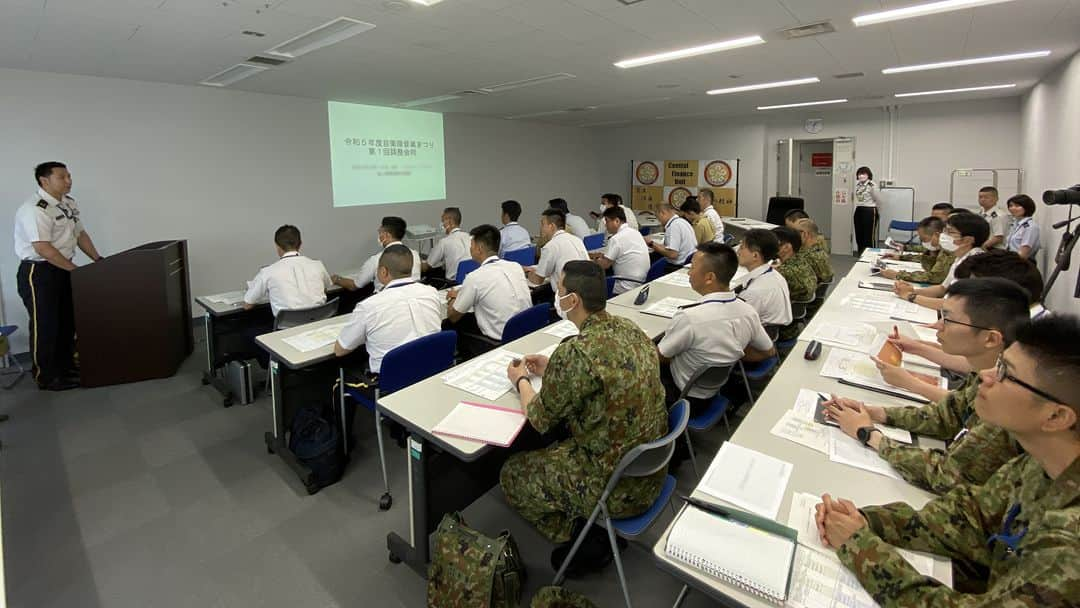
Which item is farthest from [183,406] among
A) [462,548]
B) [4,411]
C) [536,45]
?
[536,45]

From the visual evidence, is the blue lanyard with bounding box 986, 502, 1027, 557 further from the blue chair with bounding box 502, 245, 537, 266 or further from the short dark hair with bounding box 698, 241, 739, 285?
the blue chair with bounding box 502, 245, 537, 266

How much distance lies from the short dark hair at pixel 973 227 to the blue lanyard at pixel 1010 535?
3.66 metres

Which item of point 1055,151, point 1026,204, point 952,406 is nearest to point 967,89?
point 1055,151

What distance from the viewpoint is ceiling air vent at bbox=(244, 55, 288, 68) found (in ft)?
15.6

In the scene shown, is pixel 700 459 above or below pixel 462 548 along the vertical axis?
below

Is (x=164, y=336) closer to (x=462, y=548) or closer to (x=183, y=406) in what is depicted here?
(x=183, y=406)

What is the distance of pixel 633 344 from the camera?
1.88 metres

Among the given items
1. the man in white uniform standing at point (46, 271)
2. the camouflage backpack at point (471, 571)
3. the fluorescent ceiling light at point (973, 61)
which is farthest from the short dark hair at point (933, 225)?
the man in white uniform standing at point (46, 271)

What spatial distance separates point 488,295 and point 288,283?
1.50 m

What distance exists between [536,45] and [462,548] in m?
3.99

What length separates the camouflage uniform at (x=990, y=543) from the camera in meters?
0.88

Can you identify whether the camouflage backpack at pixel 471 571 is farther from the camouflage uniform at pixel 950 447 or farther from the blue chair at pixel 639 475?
→ the camouflage uniform at pixel 950 447

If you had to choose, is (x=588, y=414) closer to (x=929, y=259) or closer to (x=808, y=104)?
(x=929, y=259)

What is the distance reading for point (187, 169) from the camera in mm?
6094
